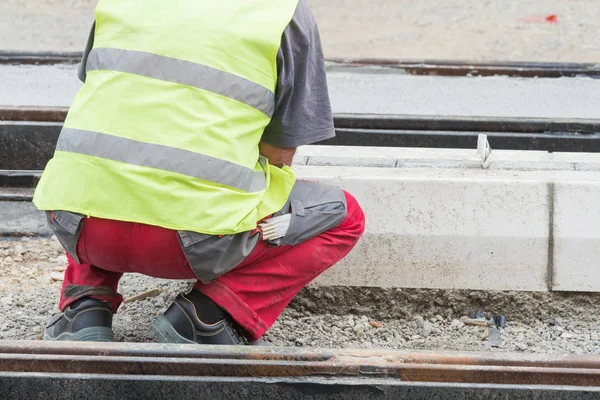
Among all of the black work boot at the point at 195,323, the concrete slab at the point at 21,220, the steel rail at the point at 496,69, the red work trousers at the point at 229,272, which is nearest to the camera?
the red work trousers at the point at 229,272

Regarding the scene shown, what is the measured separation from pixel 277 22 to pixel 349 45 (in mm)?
7855

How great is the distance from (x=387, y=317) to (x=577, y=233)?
88 cm

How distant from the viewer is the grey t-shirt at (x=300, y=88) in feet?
9.25

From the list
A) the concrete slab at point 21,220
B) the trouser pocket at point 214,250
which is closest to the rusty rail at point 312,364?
the trouser pocket at point 214,250

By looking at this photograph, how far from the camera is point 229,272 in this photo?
3076 mm

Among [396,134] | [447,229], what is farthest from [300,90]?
[396,134]

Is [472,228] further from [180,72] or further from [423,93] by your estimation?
[423,93]

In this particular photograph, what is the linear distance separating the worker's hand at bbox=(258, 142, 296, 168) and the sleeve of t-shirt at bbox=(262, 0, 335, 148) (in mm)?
33

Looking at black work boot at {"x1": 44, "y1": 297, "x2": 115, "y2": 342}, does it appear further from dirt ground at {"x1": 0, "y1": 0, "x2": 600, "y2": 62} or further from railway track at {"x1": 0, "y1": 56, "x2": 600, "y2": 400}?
dirt ground at {"x1": 0, "y1": 0, "x2": 600, "y2": 62}

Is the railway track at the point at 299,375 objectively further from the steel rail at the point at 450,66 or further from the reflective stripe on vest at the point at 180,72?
the steel rail at the point at 450,66

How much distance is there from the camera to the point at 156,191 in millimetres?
2689

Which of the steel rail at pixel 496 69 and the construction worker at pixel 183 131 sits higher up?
the construction worker at pixel 183 131

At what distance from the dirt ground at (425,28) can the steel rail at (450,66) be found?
9.57ft

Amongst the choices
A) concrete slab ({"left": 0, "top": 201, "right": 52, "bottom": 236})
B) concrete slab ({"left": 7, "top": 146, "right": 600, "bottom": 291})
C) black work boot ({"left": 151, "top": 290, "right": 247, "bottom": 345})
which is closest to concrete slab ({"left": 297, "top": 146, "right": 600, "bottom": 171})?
concrete slab ({"left": 7, "top": 146, "right": 600, "bottom": 291})
